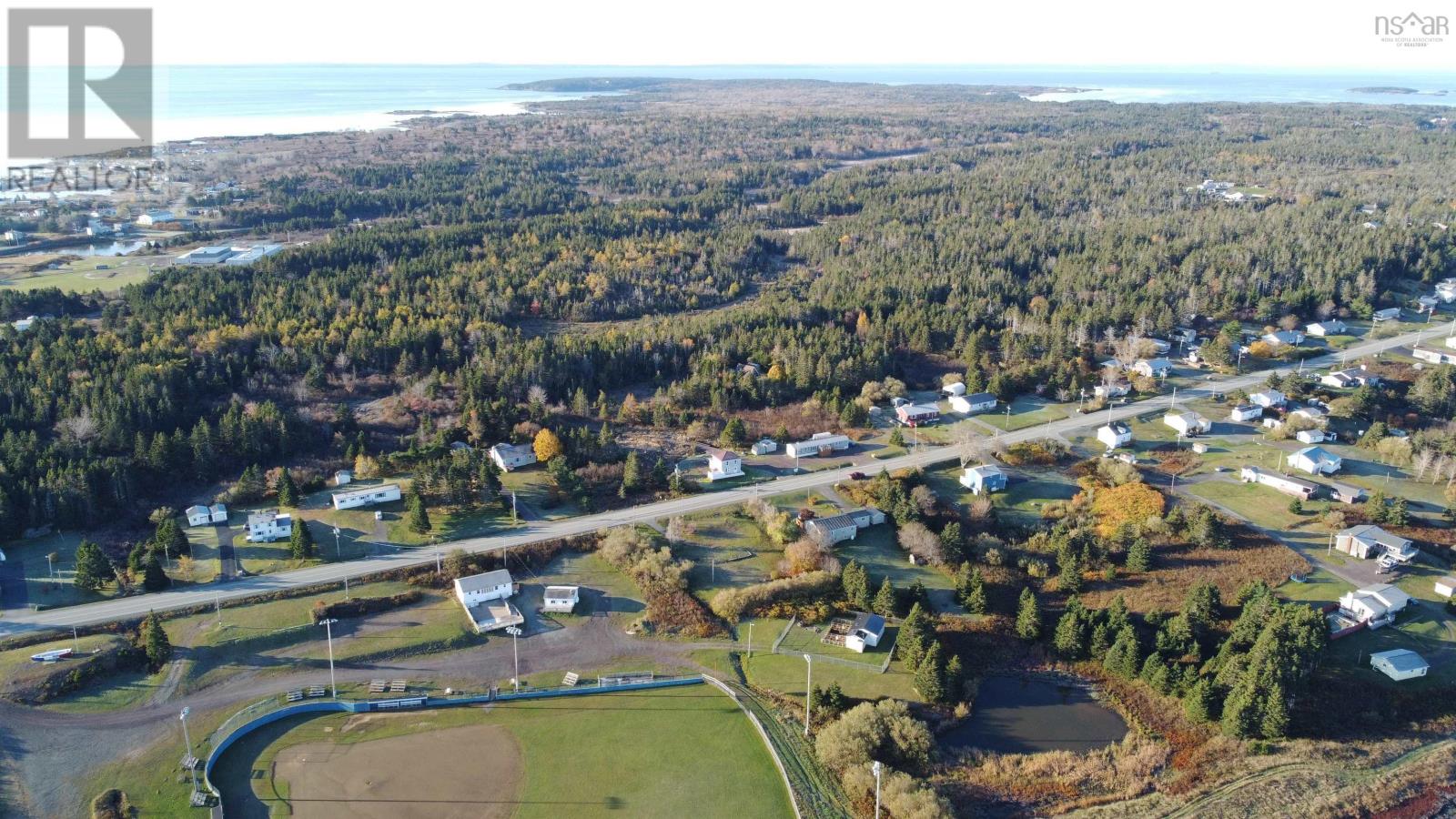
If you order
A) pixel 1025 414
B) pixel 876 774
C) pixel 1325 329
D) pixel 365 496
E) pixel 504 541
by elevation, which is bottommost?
pixel 876 774

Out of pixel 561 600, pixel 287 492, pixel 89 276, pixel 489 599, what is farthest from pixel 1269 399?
pixel 89 276

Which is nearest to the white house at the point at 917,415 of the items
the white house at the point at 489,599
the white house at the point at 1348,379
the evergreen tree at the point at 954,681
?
the evergreen tree at the point at 954,681

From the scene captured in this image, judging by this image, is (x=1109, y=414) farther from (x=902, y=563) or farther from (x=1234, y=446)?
(x=902, y=563)

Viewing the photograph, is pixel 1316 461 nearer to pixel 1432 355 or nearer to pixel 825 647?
pixel 1432 355

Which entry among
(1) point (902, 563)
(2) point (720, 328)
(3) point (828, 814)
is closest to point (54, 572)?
(3) point (828, 814)

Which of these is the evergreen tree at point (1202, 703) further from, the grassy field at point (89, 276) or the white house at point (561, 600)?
the grassy field at point (89, 276)

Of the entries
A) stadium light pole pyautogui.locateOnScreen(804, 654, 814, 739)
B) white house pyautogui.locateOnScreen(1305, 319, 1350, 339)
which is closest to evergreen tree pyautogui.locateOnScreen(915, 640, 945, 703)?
stadium light pole pyautogui.locateOnScreen(804, 654, 814, 739)
